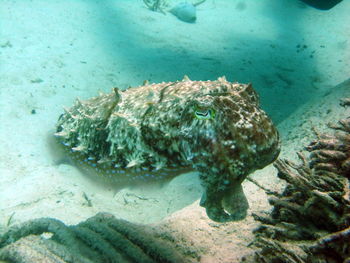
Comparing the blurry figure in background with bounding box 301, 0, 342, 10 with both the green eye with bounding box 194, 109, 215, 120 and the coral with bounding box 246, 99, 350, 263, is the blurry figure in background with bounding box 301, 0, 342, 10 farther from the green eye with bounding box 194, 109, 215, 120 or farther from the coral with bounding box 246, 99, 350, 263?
the green eye with bounding box 194, 109, 215, 120

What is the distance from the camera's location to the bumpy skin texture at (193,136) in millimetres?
1936

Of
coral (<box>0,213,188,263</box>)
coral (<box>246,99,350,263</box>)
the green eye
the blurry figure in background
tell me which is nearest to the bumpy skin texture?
the green eye

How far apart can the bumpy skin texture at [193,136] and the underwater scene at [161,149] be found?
13mm

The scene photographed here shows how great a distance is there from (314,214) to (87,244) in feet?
6.66

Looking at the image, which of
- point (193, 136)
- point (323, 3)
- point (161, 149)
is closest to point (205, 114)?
point (193, 136)

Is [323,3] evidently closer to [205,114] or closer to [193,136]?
[205,114]

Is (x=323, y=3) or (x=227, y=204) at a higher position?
(x=323, y=3)

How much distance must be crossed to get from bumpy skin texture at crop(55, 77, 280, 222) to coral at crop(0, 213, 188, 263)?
0.59 metres

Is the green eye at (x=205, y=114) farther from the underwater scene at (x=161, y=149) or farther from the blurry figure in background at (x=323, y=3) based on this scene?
the blurry figure in background at (x=323, y=3)

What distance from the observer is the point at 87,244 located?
224 cm

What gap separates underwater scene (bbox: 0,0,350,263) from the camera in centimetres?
196

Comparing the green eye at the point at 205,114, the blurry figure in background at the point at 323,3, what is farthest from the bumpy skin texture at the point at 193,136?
the blurry figure in background at the point at 323,3

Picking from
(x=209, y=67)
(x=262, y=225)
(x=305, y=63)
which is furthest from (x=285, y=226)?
(x=305, y=63)

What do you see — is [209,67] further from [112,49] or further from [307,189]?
[307,189]
